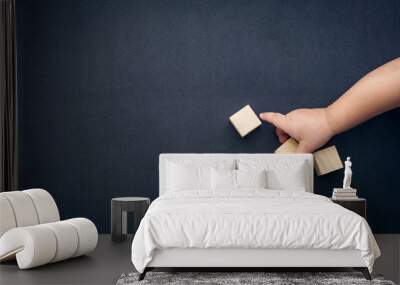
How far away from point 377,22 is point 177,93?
228 centimetres

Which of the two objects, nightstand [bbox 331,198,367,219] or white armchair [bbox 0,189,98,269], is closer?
white armchair [bbox 0,189,98,269]

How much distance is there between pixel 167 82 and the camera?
278 inches

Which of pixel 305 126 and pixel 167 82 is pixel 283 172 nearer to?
pixel 305 126

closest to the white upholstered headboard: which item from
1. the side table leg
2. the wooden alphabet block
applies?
the wooden alphabet block

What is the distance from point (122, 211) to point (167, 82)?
152cm

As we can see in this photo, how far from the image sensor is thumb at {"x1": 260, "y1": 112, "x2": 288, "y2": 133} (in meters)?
6.88

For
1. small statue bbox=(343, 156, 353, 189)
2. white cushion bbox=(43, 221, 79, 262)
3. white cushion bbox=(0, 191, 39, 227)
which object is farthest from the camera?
small statue bbox=(343, 156, 353, 189)

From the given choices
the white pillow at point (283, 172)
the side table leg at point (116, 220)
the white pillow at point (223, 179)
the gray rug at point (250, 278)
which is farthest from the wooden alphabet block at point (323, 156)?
the gray rug at point (250, 278)

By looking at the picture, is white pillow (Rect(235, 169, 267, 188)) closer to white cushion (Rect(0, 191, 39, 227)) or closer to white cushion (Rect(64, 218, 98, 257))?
white cushion (Rect(64, 218, 98, 257))

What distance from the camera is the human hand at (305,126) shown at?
677 cm

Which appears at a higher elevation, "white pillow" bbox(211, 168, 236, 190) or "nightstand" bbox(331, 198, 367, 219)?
"white pillow" bbox(211, 168, 236, 190)

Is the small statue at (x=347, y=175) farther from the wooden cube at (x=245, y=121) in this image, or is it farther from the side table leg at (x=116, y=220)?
the side table leg at (x=116, y=220)

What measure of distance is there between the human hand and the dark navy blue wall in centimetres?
18

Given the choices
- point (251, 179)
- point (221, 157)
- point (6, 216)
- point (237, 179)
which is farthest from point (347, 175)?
point (6, 216)
